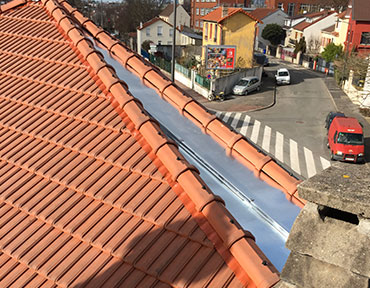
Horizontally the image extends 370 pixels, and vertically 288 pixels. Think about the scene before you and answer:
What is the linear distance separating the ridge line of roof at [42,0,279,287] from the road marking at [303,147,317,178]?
13132 mm

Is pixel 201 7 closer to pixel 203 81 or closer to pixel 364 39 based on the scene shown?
pixel 364 39

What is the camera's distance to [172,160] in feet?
15.4

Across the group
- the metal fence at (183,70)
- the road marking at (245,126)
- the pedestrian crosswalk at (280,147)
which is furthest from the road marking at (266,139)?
the metal fence at (183,70)

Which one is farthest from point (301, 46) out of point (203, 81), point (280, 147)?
point (280, 147)

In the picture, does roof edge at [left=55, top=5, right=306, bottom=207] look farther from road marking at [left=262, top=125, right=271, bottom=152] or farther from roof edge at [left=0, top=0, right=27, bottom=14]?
road marking at [left=262, top=125, right=271, bottom=152]

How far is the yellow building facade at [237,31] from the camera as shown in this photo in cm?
3725

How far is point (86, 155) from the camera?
5281 millimetres

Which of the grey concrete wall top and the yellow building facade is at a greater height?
the grey concrete wall top

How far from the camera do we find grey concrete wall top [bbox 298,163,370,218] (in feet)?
8.54

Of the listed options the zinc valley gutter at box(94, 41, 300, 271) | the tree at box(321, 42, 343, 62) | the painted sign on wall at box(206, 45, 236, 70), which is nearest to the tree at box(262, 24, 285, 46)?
the tree at box(321, 42, 343, 62)

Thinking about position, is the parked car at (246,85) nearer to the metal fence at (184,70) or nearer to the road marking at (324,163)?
the metal fence at (184,70)

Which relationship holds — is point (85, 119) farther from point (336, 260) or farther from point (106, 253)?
point (336, 260)

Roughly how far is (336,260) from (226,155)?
292cm

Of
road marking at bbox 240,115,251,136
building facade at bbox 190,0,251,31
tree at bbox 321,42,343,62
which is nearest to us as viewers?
road marking at bbox 240,115,251,136
